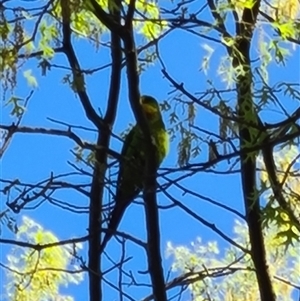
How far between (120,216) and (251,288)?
435 millimetres

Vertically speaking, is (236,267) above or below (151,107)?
below

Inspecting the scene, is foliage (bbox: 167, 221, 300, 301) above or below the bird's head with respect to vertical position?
below

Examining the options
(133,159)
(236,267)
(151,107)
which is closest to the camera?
(133,159)

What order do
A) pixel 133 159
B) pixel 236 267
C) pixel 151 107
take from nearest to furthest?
pixel 133 159, pixel 236 267, pixel 151 107

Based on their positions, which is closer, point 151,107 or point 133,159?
point 133,159


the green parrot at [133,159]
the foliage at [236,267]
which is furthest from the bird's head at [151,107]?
the foliage at [236,267]

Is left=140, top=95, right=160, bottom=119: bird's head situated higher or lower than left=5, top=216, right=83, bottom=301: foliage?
higher

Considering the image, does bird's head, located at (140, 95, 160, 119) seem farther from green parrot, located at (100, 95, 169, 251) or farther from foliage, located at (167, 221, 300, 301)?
foliage, located at (167, 221, 300, 301)

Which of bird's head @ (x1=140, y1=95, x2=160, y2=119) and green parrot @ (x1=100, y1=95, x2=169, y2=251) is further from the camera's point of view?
bird's head @ (x1=140, y1=95, x2=160, y2=119)

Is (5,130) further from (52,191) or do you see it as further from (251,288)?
(251,288)

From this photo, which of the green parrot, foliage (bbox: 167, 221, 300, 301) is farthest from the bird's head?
foliage (bbox: 167, 221, 300, 301)

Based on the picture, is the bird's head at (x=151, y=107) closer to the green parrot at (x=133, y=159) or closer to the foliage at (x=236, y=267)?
the green parrot at (x=133, y=159)

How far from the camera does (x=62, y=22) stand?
6.97 feet

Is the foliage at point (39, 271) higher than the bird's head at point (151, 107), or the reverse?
the bird's head at point (151, 107)
